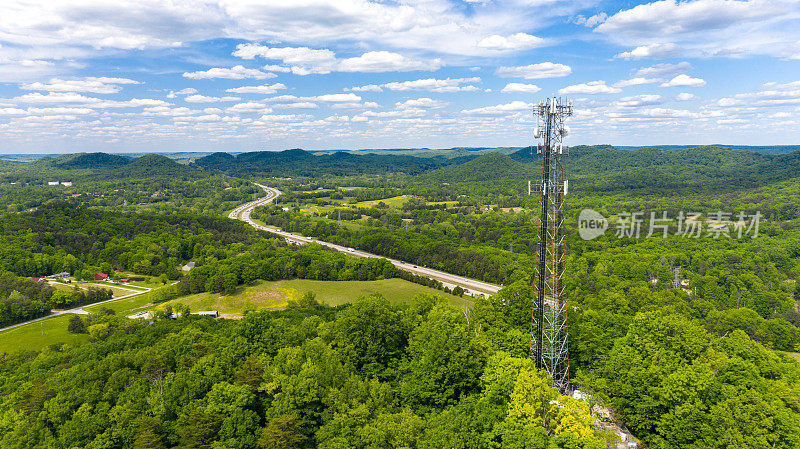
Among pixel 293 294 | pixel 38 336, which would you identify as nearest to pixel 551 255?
pixel 293 294

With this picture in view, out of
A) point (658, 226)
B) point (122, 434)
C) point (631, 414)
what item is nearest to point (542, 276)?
point (631, 414)

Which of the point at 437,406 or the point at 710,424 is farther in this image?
the point at 437,406

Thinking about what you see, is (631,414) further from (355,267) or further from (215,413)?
(355,267)

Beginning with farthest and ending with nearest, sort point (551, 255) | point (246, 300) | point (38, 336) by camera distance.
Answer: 1. point (246, 300)
2. point (38, 336)
3. point (551, 255)

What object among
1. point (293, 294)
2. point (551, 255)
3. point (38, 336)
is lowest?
point (38, 336)

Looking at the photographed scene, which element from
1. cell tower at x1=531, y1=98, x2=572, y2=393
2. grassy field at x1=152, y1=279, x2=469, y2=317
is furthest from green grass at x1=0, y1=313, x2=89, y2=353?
cell tower at x1=531, y1=98, x2=572, y2=393

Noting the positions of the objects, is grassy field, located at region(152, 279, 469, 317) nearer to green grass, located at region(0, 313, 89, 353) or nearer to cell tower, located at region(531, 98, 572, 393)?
green grass, located at region(0, 313, 89, 353)

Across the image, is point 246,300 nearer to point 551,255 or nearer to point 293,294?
point 293,294
